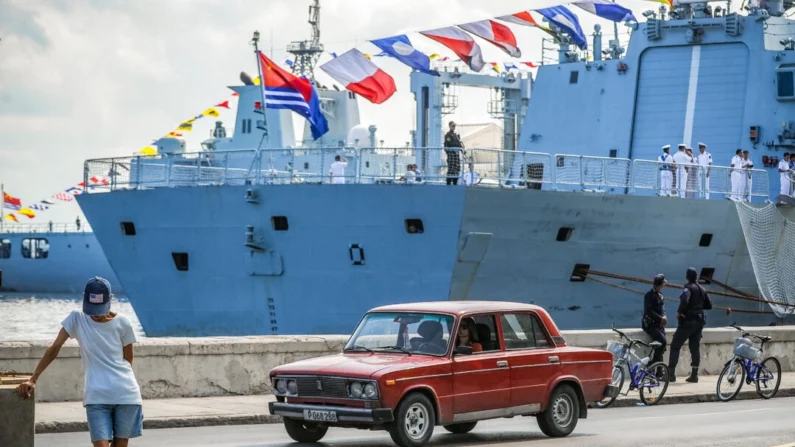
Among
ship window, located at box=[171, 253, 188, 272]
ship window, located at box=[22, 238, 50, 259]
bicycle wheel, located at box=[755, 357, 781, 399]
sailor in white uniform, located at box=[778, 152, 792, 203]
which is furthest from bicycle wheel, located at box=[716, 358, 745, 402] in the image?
ship window, located at box=[22, 238, 50, 259]

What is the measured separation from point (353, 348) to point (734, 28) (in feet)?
86.4

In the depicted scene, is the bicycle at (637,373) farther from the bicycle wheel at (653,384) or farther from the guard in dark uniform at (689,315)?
the guard in dark uniform at (689,315)

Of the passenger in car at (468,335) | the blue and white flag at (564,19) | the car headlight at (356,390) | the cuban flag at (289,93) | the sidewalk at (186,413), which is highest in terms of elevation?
the blue and white flag at (564,19)

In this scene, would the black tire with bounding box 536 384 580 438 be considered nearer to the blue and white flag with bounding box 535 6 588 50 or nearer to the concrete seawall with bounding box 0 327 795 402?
the concrete seawall with bounding box 0 327 795 402

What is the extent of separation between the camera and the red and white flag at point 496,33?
99.1ft

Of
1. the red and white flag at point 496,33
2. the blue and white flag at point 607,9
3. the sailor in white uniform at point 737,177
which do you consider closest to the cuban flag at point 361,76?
the red and white flag at point 496,33

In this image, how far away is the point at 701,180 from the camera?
33312 mm

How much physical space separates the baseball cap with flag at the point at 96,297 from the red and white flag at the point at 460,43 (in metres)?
21.5

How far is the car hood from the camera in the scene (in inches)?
478

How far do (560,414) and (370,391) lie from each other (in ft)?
8.92

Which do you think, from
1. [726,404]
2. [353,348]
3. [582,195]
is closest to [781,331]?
[726,404]

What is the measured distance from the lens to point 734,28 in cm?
3659

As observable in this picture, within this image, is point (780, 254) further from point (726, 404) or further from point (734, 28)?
point (726, 404)

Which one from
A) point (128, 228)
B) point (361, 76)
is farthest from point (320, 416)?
point (128, 228)
